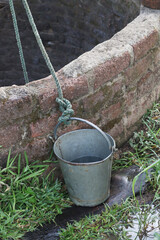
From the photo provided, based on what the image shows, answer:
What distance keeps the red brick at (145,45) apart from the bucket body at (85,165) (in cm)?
71

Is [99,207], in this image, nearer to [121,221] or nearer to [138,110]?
[121,221]

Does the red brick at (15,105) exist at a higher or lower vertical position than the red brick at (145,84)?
higher

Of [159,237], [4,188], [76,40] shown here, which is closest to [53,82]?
[4,188]

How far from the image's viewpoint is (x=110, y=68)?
7.64ft

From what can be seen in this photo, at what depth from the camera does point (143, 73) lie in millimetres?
2725

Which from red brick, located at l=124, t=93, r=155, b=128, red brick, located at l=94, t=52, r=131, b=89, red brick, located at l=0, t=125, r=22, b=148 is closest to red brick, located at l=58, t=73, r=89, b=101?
red brick, located at l=94, t=52, r=131, b=89

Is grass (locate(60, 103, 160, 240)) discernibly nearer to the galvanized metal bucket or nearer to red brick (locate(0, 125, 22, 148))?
the galvanized metal bucket

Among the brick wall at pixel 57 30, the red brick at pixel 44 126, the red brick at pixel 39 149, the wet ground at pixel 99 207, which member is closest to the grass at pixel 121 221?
the wet ground at pixel 99 207

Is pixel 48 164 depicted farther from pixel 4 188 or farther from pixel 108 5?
pixel 108 5

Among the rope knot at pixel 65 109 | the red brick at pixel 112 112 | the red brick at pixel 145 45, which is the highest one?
the red brick at pixel 145 45

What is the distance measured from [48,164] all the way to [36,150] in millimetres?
144

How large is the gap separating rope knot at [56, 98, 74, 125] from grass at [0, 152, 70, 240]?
334mm

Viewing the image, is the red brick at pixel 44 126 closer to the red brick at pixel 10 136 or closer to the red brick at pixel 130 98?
the red brick at pixel 10 136

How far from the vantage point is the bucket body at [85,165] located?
202cm
